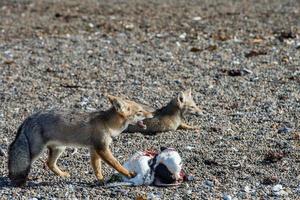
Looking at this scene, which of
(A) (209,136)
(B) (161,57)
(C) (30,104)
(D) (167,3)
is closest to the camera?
(A) (209,136)

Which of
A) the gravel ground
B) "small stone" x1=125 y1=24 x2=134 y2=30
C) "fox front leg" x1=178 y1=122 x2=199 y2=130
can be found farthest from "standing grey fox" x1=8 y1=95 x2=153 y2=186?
"small stone" x1=125 y1=24 x2=134 y2=30

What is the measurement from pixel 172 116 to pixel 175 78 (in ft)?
8.44

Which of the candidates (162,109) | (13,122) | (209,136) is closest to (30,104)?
(13,122)

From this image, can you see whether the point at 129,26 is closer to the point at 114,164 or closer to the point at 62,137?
the point at 62,137

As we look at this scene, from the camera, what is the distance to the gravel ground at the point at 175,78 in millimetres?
8906

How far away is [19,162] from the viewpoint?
865 centimetres

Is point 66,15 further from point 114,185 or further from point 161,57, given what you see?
point 114,185

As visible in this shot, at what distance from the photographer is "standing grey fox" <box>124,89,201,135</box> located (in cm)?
1110

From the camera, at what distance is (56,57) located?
622 inches

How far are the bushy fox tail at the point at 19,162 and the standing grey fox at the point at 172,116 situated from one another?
220 centimetres

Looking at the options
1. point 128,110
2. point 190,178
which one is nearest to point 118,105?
point 128,110

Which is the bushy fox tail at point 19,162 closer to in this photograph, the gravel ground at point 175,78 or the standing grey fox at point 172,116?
the gravel ground at point 175,78

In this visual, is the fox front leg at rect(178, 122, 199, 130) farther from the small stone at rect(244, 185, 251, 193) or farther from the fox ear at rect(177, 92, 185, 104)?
the small stone at rect(244, 185, 251, 193)

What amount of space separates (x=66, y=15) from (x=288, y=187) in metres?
12.6
